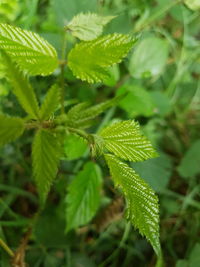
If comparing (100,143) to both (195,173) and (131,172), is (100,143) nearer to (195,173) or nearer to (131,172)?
(131,172)

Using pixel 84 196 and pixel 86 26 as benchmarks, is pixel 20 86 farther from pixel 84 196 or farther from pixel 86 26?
pixel 84 196

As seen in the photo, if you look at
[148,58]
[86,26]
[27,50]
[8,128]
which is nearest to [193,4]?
[148,58]

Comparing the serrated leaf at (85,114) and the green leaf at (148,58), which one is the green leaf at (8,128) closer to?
the serrated leaf at (85,114)

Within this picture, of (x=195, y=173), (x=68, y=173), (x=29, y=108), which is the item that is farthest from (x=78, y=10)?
(x=195, y=173)

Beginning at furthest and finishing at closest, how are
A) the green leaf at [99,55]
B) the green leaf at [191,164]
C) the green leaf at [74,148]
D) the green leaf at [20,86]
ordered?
the green leaf at [191,164], the green leaf at [74,148], the green leaf at [99,55], the green leaf at [20,86]

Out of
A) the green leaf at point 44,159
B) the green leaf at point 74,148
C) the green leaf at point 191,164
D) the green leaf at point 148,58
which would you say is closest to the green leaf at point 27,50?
the green leaf at point 44,159

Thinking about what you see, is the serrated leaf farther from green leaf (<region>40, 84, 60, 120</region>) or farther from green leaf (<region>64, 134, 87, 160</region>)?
green leaf (<region>64, 134, 87, 160</region>)
